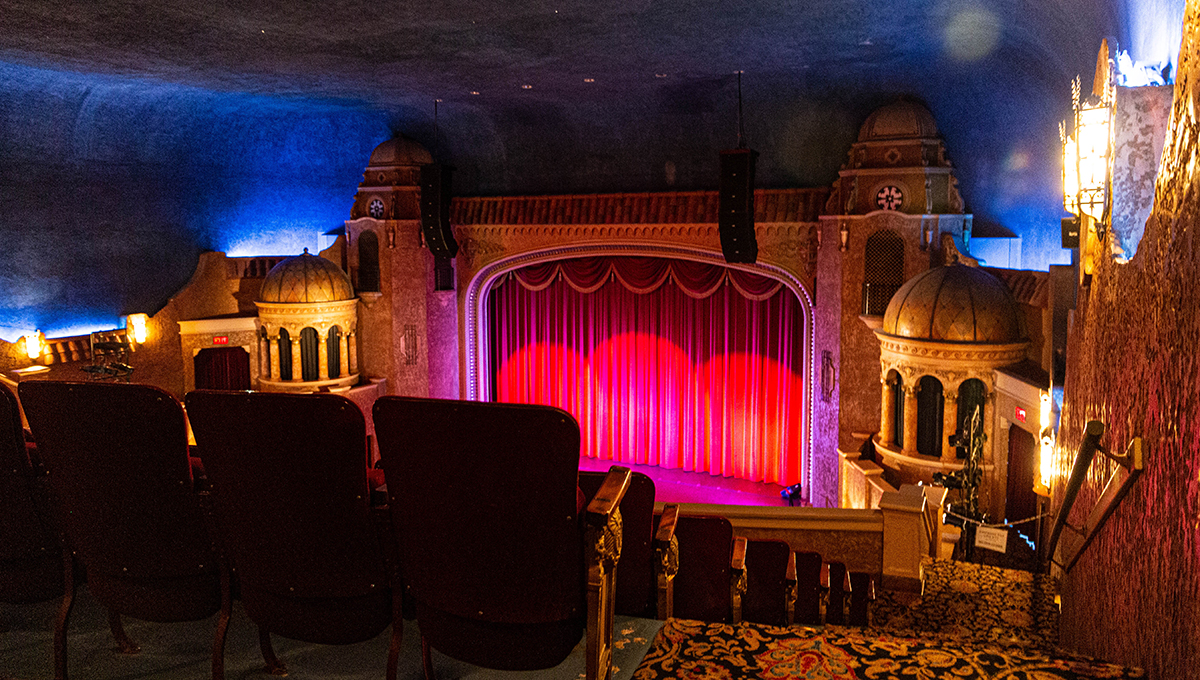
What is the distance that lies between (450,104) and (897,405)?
7.62 metres

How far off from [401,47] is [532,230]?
479 cm

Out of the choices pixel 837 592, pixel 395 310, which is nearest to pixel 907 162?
pixel 837 592

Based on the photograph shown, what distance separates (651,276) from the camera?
1293cm

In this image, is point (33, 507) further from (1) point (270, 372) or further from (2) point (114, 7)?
(1) point (270, 372)

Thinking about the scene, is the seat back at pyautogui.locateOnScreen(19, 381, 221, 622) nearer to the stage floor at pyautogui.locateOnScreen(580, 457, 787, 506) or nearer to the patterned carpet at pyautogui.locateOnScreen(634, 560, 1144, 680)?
the patterned carpet at pyautogui.locateOnScreen(634, 560, 1144, 680)

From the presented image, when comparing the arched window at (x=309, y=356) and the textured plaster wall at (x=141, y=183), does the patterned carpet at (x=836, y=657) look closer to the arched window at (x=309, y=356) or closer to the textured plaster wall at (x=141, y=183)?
the textured plaster wall at (x=141, y=183)

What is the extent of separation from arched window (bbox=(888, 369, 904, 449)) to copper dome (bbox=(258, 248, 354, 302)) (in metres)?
8.38

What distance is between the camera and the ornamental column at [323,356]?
13.0m

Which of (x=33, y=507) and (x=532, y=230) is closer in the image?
(x=33, y=507)

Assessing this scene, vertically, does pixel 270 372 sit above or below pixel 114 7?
below

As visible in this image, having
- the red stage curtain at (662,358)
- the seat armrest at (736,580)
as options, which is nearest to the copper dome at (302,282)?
the red stage curtain at (662,358)

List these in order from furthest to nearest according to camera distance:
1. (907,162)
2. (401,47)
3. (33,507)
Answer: (907,162)
(401,47)
(33,507)

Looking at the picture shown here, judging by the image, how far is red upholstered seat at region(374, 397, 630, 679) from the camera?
81.7 inches

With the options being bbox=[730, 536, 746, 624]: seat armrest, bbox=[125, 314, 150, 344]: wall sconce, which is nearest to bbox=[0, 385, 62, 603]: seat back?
bbox=[730, 536, 746, 624]: seat armrest
